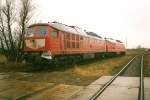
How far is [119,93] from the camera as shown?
11586 mm

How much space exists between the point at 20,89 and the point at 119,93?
13.3ft

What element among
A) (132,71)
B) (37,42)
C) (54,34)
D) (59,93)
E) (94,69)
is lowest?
(59,93)

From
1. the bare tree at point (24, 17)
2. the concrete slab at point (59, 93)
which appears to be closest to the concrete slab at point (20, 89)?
the concrete slab at point (59, 93)

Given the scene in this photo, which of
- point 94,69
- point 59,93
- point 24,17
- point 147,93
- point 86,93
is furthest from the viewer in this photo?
point 24,17

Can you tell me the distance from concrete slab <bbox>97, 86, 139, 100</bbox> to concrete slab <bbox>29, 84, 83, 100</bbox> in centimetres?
126

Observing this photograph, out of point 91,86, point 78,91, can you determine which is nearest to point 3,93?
point 78,91

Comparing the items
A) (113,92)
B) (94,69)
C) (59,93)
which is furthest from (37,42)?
(113,92)

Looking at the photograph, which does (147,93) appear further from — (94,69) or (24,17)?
(24,17)

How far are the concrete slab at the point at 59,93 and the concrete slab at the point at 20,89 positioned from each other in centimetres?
50

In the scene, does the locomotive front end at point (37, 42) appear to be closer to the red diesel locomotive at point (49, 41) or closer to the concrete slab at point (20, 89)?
the red diesel locomotive at point (49, 41)

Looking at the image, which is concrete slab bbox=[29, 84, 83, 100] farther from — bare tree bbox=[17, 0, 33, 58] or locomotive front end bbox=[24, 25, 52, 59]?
bare tree bbox=[17, 0, 33, 58]

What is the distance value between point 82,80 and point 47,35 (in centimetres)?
639

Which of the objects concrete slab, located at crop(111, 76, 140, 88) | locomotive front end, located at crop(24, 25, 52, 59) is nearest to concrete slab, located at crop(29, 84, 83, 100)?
concrete slab, located at crop(111, 76, 140, 88)

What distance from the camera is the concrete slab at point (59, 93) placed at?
10809 millimetres
